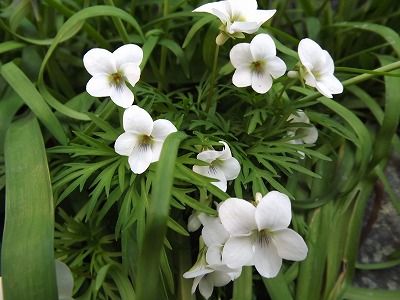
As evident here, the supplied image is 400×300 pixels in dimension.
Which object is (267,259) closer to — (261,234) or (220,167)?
(261,234)

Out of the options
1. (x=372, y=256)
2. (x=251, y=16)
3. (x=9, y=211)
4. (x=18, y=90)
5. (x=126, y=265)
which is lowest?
(x=372, y=256)

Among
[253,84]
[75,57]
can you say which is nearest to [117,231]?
[253,84]

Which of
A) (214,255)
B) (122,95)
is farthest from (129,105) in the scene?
(214,255)

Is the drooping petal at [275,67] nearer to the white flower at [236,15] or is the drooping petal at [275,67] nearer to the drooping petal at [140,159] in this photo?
the white flower at [236,15]

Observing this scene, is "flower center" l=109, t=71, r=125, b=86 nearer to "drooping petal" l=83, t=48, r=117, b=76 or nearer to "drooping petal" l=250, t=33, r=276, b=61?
"drooping petal" l=83, t=48, r=117, b=76

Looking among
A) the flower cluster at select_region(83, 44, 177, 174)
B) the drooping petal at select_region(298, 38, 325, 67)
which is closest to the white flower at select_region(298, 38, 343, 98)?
the drooping petal at select_region(298, 38, 325, 67)

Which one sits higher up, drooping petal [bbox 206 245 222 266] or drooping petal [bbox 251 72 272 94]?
drooping petal [bbox 251 72 272 94]

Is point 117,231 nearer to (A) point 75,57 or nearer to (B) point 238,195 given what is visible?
(B) point 238,195
